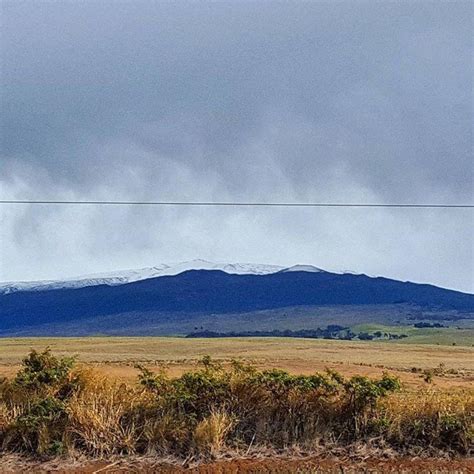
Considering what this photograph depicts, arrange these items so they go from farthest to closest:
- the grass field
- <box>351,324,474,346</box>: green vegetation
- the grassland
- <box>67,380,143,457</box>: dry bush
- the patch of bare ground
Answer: <box>351,324,474,346</box>: green vegetation, the grass field, <box>67,380,143,457</box>: dry bush, the grassland, the patch of bare ground

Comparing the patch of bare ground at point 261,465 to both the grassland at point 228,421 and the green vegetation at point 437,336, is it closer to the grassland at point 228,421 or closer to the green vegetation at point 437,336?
the grassland at point 228,421

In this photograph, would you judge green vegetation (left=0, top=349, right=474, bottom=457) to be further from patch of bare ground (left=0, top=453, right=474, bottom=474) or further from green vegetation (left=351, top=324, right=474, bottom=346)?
green vegetation (left=351, top=324, right=474, bottom=346)

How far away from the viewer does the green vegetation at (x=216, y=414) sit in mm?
10125

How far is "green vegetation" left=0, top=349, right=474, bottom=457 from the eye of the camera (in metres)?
10.1

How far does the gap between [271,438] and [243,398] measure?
829 millimetres

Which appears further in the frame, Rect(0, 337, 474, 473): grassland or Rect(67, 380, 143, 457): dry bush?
Rect(67, 380, 143, 457): dry bush

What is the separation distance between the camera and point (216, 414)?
1043 cm

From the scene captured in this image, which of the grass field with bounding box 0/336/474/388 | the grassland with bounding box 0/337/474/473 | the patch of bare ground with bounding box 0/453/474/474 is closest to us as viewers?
the patch of bare ground with bounding box 0/453/474/474

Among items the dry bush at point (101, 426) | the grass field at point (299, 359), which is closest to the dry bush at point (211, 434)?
the dry bush at point (101, 426)

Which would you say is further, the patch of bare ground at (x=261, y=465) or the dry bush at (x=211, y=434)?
the dry bush at (x=211, y=434)

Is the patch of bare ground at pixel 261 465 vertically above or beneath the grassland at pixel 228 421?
beneath

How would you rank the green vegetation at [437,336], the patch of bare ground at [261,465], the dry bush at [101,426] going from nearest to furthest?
the patch of bare ground at [261,465]
the dry bush at [101,426]
the green vegetation at [437,336]

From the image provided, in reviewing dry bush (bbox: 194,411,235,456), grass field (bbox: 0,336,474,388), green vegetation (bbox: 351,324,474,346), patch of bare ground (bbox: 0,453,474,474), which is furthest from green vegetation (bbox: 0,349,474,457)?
green vegetation (bbox: 351,324,474,346)

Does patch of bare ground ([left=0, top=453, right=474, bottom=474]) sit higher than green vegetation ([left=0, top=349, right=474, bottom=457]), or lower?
lower
